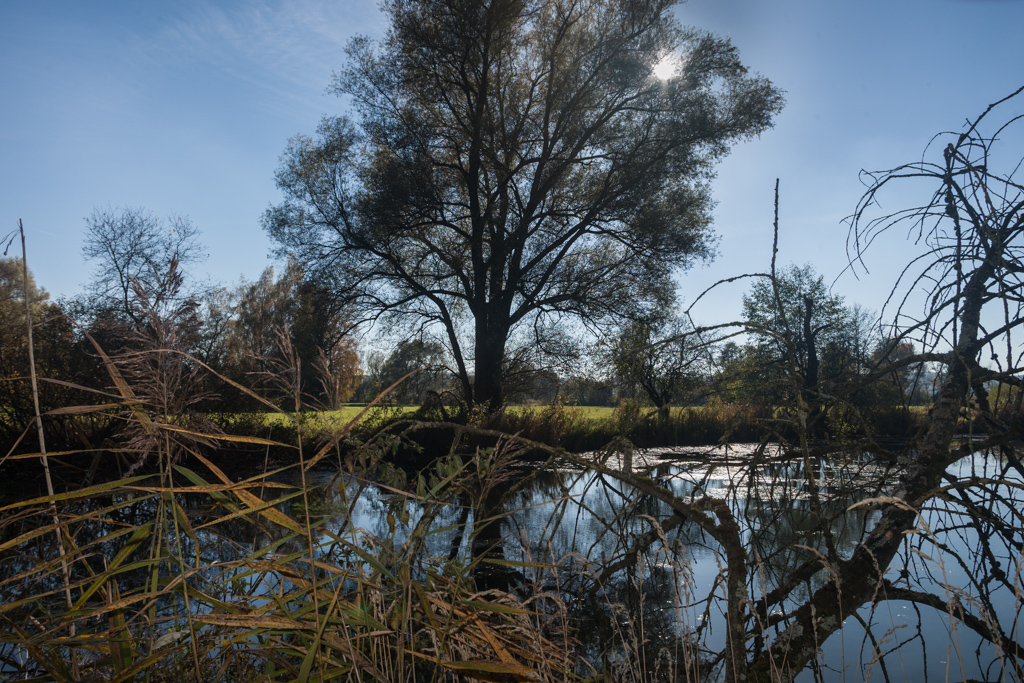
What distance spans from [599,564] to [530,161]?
1043 centimetres

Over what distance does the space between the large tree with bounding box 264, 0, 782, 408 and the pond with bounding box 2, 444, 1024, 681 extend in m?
6.25

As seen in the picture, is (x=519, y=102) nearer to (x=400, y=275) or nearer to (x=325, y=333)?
(x=400, y=275)

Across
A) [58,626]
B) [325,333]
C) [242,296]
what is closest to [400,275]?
[325,333]

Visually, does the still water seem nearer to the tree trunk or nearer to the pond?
the pond

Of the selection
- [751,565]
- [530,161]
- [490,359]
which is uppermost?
[530,161]

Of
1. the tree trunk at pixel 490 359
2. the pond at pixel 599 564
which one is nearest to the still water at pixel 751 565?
the pond at pixel 599 564

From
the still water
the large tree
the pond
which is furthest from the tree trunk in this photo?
the still water

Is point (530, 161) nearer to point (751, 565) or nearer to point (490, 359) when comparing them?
point (490, 359)

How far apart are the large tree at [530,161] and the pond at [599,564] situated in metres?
6.25

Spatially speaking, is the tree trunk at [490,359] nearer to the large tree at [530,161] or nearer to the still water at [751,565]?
the large tree at [530,161]

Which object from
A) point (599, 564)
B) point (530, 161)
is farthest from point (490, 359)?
point (599, 564)

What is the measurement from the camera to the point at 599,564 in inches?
164

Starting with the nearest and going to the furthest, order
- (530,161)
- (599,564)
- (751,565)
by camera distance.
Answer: (751,565)
(599,564)
(530,161)

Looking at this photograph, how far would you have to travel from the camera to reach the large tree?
42.2ft
